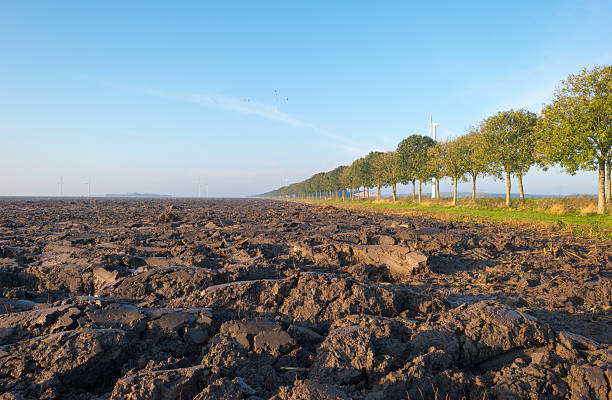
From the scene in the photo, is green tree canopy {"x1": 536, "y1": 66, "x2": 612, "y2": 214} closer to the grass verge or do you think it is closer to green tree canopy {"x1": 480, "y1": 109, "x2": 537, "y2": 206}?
the grass verge

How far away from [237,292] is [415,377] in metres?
3.36

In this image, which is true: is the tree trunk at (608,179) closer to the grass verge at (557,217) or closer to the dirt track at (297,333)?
the grass verge at (557,217)

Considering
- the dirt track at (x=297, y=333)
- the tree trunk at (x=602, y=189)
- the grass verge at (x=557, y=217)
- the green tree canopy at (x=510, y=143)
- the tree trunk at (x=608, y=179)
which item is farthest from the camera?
the green tree canopy at (x=510, y=143)

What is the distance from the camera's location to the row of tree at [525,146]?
974 inches

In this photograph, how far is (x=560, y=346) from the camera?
3.84 m

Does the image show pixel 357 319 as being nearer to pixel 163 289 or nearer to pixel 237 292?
pixel 237 292

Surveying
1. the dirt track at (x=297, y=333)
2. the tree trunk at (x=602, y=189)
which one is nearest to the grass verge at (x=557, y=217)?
the tree trunk at (x=602, y=189)

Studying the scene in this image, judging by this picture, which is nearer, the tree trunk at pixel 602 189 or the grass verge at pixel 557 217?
the grass verge at pixel 557 217

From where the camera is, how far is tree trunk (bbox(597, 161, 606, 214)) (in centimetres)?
2367

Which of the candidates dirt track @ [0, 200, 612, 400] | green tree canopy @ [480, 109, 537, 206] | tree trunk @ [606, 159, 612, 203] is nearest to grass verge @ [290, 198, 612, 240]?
tree trunk @ [606, 159, 612, 203]

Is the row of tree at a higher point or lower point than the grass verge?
higher

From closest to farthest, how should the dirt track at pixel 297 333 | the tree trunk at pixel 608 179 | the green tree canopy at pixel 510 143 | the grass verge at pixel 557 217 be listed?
the dirt track at pixel 297 333
the grass verge at pixel 557 217
the tree trunk at pixel 608 179
the green tree canopy at pixel 510 143

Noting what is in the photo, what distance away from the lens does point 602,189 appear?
24.6 m

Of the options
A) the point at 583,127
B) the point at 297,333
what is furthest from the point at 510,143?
the point at 297,333
